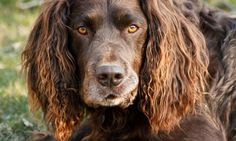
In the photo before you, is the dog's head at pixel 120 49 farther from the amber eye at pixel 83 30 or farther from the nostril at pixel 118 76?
the nostril at pixel 118 76

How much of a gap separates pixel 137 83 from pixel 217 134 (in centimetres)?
94

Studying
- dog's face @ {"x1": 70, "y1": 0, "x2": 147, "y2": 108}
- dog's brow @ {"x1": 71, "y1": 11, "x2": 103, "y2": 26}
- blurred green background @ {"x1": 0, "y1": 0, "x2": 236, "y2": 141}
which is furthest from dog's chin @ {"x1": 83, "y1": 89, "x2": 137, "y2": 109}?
blurred green background @ {"x1": 0, "y1": 0, "x2": 236, "y2": 141}

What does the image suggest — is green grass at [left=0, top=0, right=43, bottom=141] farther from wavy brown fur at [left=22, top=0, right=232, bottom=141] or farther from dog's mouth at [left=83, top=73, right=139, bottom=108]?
dog's mouth at [left=83, top=73, right=139, bottom=108]

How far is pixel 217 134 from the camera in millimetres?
6582

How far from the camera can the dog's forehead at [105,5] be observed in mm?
6180

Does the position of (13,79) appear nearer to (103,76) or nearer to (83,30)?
(83,30)

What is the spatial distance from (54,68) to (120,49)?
68 cm

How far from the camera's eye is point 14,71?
10.2 m

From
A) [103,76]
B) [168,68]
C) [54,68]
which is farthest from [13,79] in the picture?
[103,76]

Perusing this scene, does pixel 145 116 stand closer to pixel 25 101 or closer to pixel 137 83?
pixel 137 83

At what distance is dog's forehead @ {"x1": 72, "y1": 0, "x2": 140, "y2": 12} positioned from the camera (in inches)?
243

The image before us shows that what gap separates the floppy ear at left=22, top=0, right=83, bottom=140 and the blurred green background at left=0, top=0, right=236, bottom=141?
0.82 metres

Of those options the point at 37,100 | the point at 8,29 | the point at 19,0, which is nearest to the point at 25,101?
the point at 37,100

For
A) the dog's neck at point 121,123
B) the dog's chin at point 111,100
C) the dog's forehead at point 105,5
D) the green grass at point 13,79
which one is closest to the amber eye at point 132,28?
the dog's forehead at point 105,5
